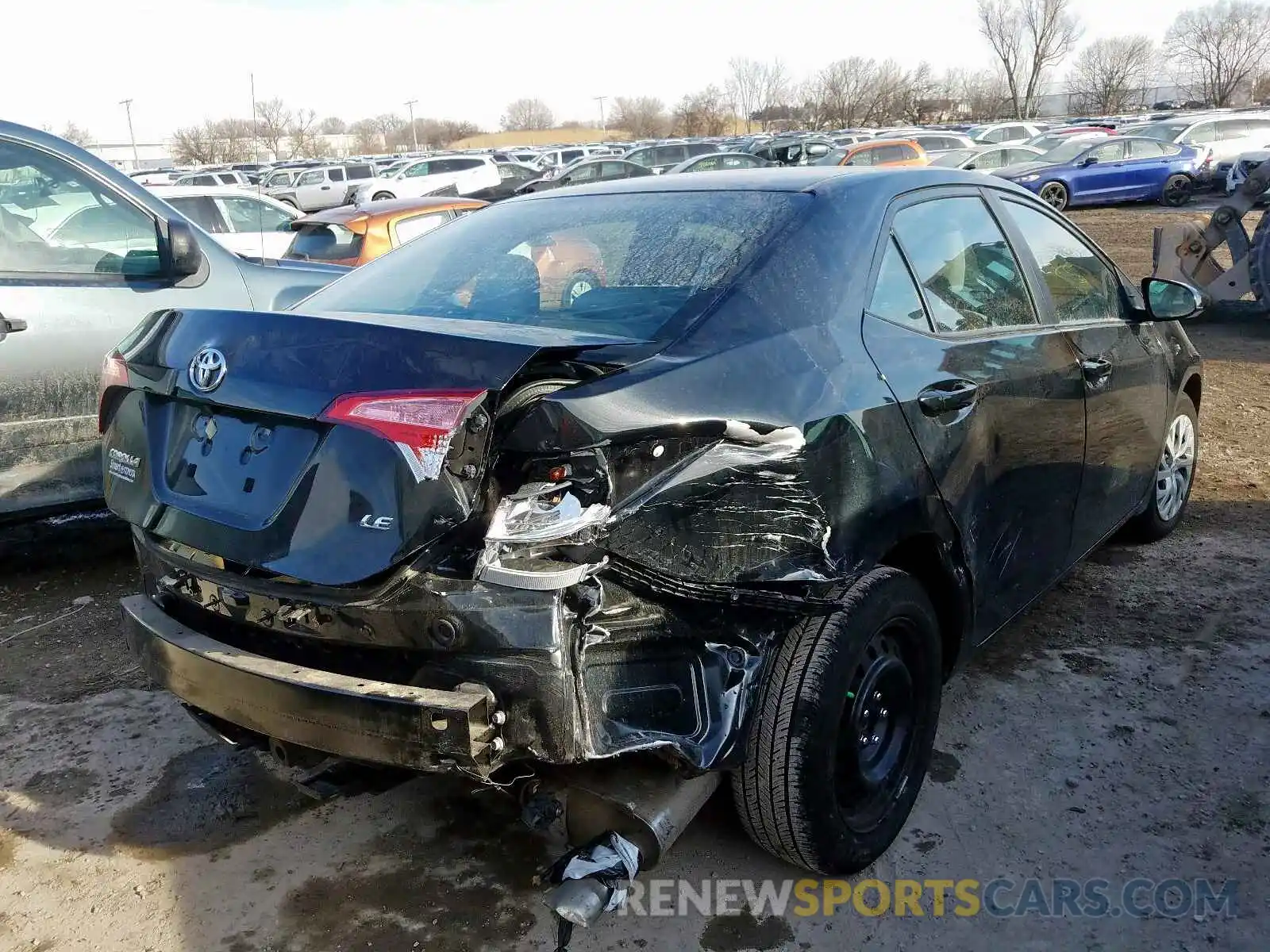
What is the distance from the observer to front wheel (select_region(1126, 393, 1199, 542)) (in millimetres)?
4609

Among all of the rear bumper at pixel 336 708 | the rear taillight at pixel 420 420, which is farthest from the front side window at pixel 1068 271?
the rear bumper at pixel 336 708

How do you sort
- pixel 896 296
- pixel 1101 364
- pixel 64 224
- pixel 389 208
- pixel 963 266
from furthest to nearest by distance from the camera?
pixel 389 208
pixel 64 224
pixel 1101 364
pixel 963 266
pixel 896 296

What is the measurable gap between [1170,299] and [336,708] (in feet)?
10.9

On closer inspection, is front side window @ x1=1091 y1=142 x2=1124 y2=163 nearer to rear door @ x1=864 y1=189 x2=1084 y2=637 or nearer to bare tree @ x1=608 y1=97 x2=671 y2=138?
rear door @ x1=864 y1=189 x2=1084 y2=637

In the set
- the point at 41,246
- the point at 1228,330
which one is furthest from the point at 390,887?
the point at 1228,330

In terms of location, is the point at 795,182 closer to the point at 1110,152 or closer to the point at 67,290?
the point at 67,290

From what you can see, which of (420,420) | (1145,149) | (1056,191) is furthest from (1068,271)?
(1145,149)

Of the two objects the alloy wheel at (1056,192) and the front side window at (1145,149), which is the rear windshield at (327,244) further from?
the front side window at (1145,149)

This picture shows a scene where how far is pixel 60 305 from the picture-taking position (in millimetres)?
4336

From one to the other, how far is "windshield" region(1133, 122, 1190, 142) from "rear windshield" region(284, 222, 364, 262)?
21934mm

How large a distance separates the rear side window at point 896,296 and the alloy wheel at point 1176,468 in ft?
7.04

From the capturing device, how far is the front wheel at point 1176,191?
2294cm

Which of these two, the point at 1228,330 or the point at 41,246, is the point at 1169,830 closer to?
the point at 41,246

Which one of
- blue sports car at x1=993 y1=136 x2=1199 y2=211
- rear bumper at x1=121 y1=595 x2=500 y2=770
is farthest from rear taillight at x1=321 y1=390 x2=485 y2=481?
blue sports car at x1=993 y1=136 x2=1199 y2=211
